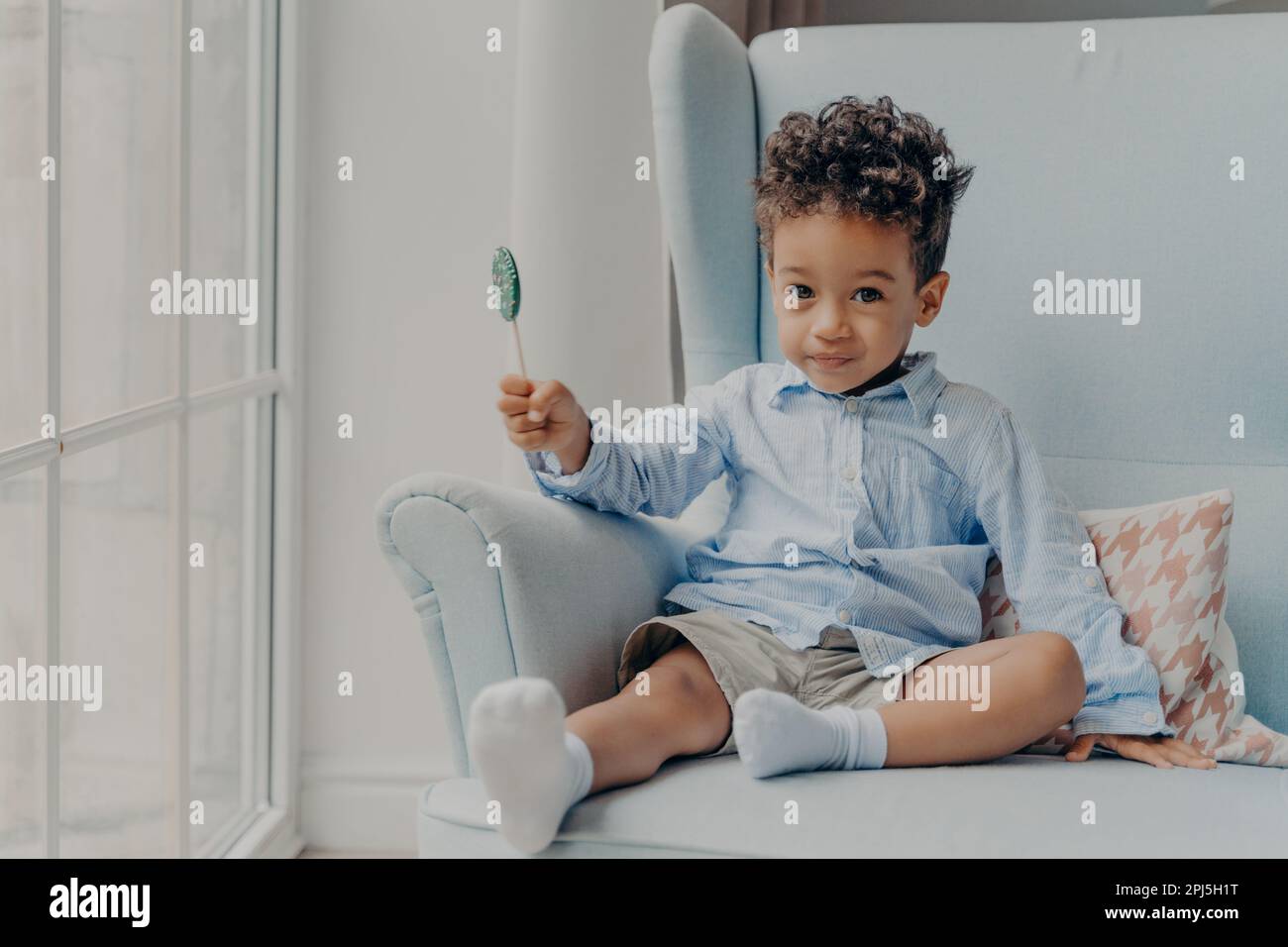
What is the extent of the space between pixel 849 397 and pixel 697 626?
0.29 metres

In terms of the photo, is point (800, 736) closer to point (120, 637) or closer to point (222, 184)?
point (120, 637)

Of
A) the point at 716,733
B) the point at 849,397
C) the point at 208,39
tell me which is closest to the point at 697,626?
the point at 716,733

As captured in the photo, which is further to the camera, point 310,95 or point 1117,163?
point 310,95

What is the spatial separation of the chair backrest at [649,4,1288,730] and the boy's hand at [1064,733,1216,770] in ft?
0.79

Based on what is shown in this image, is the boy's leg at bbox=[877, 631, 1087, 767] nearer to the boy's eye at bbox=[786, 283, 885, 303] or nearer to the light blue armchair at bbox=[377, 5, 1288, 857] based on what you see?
the light blue armchair at bbox=[377, 5, 1288, 857]

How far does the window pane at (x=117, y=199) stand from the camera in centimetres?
122

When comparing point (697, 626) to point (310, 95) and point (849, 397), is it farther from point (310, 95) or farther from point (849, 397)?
point (310, 95)

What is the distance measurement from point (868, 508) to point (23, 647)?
769 mm

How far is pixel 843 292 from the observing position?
1.20 meters

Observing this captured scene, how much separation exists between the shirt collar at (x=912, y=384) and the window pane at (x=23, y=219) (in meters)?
0.68

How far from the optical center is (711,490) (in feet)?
4.86

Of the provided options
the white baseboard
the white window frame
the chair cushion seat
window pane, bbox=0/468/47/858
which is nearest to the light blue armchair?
the chair cushion seat

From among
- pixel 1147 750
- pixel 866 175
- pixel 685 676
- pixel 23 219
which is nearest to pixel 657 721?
pixel 685 676

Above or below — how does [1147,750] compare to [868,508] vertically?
below
